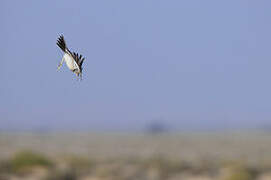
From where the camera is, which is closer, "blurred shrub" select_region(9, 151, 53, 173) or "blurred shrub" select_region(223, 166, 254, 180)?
"blurred shrub" select_region(223, 166, 254, 180)

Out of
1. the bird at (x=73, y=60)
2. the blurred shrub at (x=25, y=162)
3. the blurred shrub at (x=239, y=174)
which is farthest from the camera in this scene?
the blurred shrub at (x=25, y=162)

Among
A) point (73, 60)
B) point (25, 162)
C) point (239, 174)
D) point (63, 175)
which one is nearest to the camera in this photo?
point (73, 60)

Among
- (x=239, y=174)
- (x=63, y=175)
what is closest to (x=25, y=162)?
(x=63, y=175)

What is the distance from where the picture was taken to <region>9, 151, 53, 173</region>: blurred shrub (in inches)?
1792

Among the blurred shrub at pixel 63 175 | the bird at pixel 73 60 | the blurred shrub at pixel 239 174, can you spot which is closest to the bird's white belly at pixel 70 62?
the bird at pixel 73 60

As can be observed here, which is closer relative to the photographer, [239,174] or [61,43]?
[61,43]

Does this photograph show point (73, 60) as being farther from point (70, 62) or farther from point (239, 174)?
point (239, 174)

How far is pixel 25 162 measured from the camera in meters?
46.2

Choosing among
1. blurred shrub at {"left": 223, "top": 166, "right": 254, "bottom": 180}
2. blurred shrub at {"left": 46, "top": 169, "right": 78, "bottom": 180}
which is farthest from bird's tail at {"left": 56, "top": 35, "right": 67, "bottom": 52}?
blurred shrub at {"left": 223, "top": 166, "right": 254, "bottom": 180}

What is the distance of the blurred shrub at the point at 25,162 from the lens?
45506 mm

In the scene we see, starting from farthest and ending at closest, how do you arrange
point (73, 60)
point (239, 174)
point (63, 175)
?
point (239, 174) < point (63, 175) < point (73, 60)

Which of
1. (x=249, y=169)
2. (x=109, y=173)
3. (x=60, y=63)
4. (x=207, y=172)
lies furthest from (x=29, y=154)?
(x=60, y=63)

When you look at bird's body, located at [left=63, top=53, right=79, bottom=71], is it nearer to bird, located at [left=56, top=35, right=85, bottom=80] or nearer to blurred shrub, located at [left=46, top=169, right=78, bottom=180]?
bird, located at [left=56, top=35, right=85, bottom=80]

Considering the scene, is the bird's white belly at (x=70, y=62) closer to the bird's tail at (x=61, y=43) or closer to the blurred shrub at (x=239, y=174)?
the bird's tail at (x=61, y=43)
